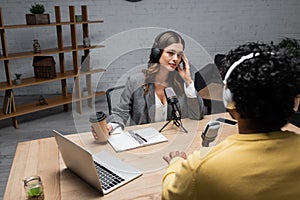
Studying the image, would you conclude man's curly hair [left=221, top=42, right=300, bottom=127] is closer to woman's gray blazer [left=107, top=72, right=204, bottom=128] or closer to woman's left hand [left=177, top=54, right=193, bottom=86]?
woman's left hand [left=177, top=54, right=193, bottom=86]

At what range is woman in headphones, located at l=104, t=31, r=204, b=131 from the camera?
141 cm

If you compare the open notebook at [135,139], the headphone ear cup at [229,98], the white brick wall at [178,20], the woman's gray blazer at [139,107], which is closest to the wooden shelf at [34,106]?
the white brick wall at [178,20]

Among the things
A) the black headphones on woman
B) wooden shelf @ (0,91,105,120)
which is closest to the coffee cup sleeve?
the black headphones on woman

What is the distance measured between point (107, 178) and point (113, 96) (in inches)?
25.1

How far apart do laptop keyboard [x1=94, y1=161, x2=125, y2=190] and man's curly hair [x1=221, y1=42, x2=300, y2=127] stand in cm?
63

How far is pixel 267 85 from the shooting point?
0.74m

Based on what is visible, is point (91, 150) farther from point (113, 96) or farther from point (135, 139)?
point (113, 96)

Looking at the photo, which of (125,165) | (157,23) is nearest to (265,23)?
(157,23)

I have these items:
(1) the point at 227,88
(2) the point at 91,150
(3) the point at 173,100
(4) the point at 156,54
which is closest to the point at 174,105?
(3) the point at 173,100

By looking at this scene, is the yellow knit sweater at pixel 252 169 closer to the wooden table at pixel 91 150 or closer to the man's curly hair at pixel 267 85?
the man's curly hair at pixel 267 85

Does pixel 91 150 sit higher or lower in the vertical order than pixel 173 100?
lower

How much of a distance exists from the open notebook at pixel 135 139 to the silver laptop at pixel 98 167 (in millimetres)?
116

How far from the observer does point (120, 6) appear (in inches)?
173

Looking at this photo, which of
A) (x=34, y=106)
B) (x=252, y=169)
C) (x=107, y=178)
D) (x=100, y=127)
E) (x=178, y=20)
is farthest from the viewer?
(x=178, y=20)
